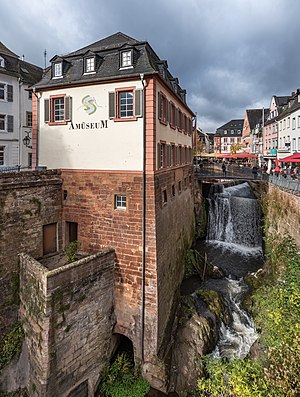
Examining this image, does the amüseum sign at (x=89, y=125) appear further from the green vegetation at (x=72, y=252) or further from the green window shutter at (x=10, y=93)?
the green window shutter at (x=10, y=93)

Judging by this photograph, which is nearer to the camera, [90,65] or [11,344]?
[11,344]

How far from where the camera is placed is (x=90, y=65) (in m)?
13.3

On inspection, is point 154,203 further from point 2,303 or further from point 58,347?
point 2,303

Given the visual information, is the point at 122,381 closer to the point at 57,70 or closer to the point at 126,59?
the point at 126,59

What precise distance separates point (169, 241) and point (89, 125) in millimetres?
6916

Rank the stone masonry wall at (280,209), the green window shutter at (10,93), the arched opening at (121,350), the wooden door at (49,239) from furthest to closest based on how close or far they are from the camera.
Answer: the green window shutter at (10,93) → the stone masonry wall at (280,209) → the wooden door at (49,239) → the arched opening at (121,350)

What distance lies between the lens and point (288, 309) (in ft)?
27.6

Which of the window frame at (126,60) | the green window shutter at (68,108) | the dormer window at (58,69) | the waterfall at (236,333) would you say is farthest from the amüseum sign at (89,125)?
the waterfall at (236,333)

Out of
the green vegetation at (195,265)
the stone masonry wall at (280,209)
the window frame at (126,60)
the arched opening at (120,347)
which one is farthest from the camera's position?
the green vegetation at (195,265)

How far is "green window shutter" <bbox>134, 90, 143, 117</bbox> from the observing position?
1203cm

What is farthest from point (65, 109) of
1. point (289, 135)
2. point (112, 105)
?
point (289, 135)

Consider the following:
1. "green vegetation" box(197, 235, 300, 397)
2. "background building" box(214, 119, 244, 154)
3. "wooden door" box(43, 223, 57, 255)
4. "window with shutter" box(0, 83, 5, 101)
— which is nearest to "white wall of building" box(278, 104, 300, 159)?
"green vegetation" box(197, 235, 300, 397)

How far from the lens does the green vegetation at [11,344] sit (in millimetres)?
10844

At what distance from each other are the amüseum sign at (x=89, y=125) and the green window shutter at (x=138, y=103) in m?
1.60
